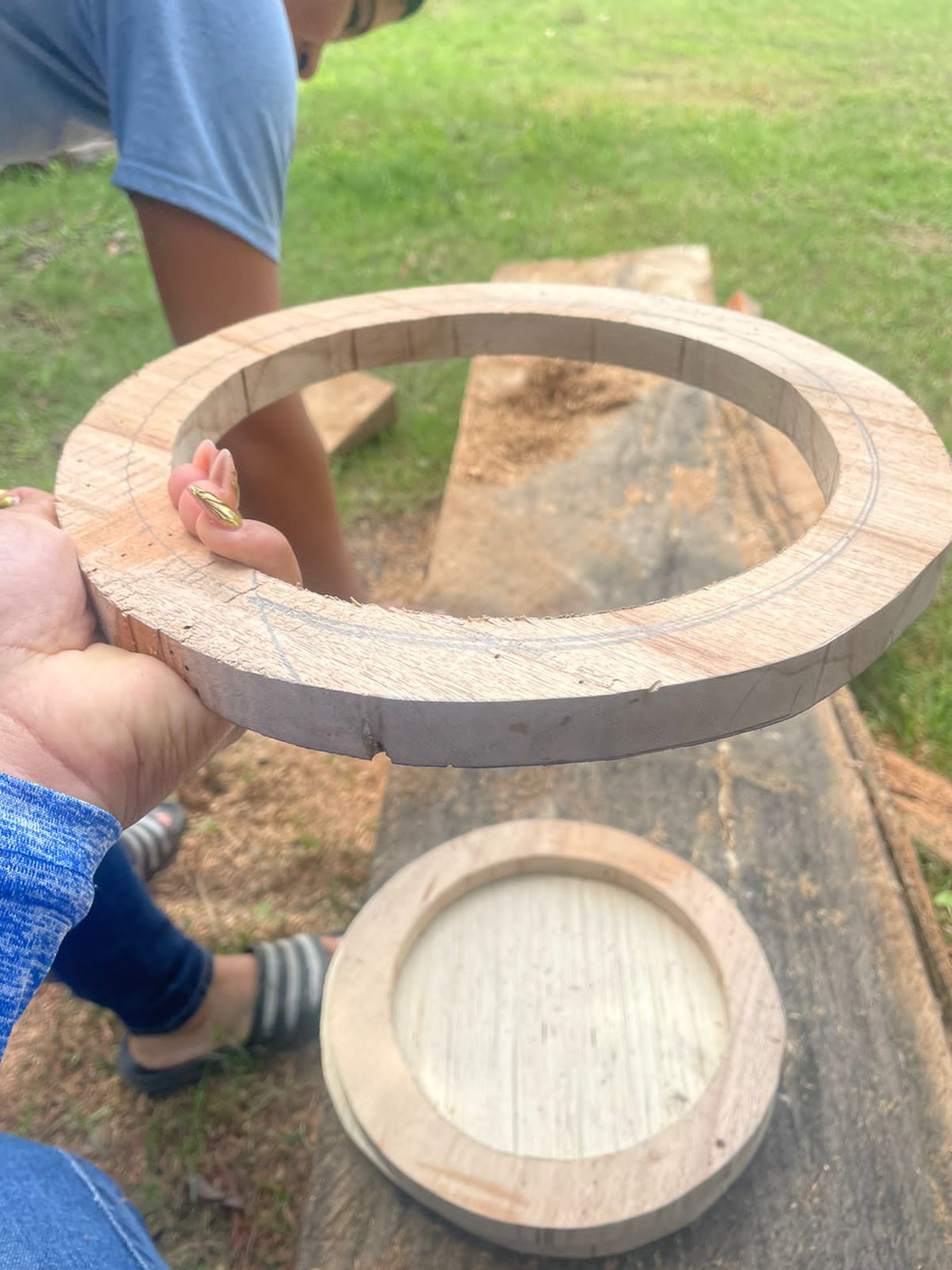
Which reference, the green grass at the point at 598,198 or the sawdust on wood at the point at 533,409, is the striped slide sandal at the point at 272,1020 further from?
the green grass at the point at 598,198

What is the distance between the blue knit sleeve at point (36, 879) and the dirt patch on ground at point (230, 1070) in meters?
0.99

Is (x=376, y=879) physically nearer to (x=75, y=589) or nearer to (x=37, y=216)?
(x=75, y=589)

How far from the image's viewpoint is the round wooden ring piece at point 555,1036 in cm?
125

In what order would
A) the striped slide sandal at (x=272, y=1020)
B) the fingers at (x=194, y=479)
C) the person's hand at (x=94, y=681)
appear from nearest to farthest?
the person's hand at (x=94, y=681), the fingers at (x=194, y=479), the striped slide sandal at (x=272, y=1020)

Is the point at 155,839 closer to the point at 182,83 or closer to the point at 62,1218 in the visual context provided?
the point at 62,1218

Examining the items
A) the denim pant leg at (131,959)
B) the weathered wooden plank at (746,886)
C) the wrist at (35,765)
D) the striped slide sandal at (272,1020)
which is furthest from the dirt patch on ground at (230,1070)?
the wrist at (35,765)

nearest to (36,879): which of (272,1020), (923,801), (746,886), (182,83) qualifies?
(272,1020)

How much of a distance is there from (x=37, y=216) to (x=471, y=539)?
14.0ft

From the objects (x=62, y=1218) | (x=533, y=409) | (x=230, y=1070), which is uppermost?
(x=533, y=409)

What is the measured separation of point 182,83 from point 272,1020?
157 cm

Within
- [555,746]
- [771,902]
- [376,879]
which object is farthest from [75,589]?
[771,902]

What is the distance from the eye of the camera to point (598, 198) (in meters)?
5.26

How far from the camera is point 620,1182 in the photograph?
123cm

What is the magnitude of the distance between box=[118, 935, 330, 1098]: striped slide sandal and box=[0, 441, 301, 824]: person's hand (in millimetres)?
853
